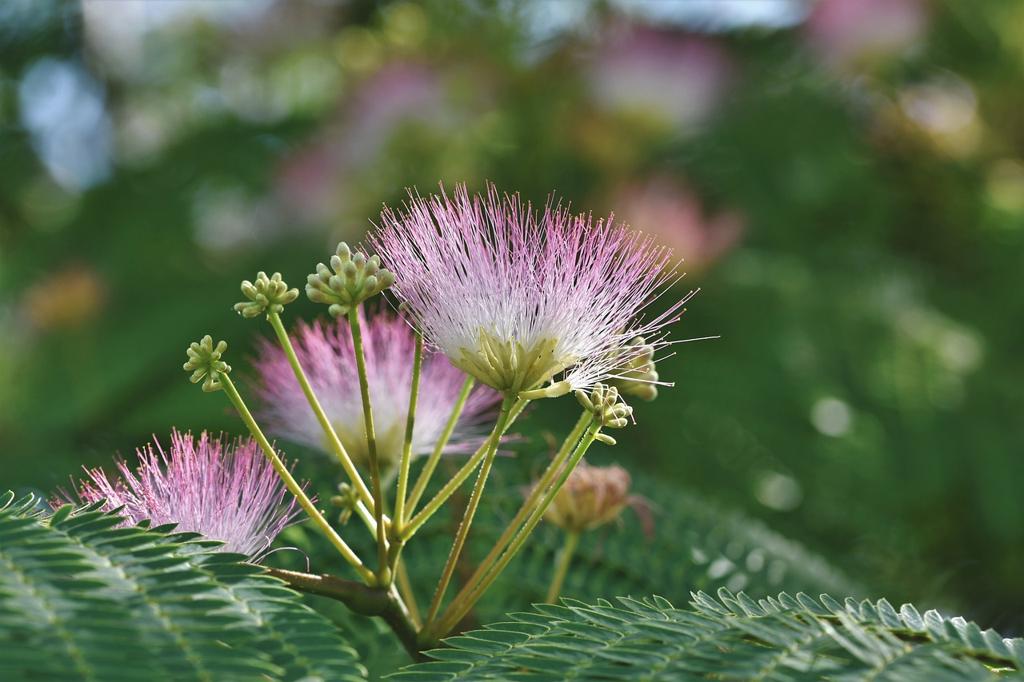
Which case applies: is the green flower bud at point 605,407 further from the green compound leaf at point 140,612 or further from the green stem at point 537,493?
the green compound leaf at point 140,612

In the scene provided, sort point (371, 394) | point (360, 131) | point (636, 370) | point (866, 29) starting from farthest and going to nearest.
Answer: point (866, 29) < point (360, 131) < point (371, 394) < point (636, 370)

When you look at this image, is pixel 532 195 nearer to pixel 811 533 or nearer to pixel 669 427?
pixel 669 427

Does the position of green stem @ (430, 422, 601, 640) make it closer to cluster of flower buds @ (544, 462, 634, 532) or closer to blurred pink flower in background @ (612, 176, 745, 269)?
cluster of flower buds @ (544, 462, 634, 532)

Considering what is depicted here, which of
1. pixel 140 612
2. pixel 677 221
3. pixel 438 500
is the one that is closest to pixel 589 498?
pixel 438 500

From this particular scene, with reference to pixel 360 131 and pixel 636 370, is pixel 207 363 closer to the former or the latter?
pixel 636 370

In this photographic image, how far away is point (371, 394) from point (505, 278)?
0.31 metres

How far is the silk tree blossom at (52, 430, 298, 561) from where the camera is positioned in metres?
1.16

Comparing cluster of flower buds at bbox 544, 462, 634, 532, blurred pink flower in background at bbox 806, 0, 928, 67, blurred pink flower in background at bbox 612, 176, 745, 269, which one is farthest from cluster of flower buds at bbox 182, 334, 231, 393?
blurred pink flower in background at bbox 806, 0, 928, 67

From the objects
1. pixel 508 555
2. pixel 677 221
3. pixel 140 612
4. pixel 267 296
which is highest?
pixel 677 221

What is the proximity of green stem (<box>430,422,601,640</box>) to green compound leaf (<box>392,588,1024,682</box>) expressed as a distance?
7 centimetres

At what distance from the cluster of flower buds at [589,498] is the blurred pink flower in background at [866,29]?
3.33m

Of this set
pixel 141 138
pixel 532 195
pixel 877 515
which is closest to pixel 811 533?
pixel 877 515

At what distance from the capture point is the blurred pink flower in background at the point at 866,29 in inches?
171

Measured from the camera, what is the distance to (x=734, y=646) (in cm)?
96
